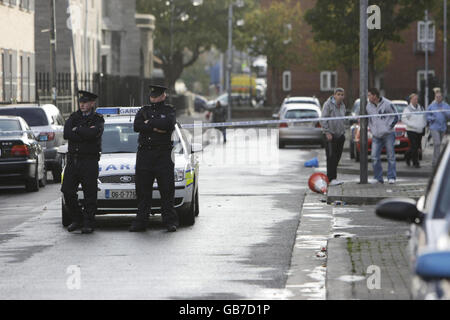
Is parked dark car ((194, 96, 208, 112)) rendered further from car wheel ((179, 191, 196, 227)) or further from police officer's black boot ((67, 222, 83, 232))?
police officer's black boot ((67, 222, 83, 232))

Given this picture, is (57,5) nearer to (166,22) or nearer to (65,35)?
(65,35)

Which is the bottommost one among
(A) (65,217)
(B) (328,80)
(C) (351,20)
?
(A) (65,217)

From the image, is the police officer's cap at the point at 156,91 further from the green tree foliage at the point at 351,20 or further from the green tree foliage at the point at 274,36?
the green tree foliage at the point at 274,36

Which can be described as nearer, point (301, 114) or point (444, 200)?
point (444, 200)

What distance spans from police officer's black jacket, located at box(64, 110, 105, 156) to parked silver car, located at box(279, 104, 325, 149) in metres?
24.4

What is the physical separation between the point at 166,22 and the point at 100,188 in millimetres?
81305

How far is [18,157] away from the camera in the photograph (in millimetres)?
23234

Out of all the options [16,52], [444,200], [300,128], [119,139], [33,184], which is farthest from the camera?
[16,52]

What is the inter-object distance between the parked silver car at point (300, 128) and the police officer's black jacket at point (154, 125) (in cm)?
2445

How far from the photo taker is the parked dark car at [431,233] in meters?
6.03

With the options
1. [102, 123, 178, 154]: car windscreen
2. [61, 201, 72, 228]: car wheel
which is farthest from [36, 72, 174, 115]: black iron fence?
[61, 201, 72, 228]: car wheel

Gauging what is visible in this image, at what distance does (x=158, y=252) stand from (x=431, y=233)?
7042 mm

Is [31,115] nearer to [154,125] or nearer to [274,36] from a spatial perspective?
[154,125]

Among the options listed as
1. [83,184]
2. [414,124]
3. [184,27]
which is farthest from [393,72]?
[83,184]
